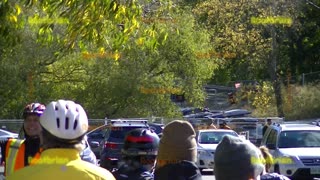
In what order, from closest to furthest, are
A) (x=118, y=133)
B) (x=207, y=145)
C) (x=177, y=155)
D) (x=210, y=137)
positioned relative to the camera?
(x=177, y=155)
(x=118, y=133)
(x=207, y=145)
(x=210, y=137)

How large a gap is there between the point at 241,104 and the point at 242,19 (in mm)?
6845

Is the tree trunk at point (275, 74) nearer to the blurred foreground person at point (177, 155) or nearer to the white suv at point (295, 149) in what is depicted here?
the white suv at point (295, 149)

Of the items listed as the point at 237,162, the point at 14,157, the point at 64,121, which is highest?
the point at 64,121

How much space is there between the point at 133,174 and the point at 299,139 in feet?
48.7

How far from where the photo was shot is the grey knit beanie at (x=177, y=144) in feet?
18.1

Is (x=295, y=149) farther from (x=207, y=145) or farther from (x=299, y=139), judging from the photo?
(x=207, y=145)

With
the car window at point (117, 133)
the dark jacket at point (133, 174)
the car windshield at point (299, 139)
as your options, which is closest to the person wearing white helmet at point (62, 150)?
the dark jacket at point (133, 174)

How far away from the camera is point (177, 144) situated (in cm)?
556

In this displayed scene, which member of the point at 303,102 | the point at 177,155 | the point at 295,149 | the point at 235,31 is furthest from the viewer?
the point at 235,31

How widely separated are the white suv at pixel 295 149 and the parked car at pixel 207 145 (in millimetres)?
3038

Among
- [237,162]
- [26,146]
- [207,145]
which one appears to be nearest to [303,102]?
[207,145]

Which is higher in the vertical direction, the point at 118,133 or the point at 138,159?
the point at 138,159

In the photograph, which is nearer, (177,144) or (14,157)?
(177,144)

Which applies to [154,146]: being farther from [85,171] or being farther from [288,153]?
[288,153]
